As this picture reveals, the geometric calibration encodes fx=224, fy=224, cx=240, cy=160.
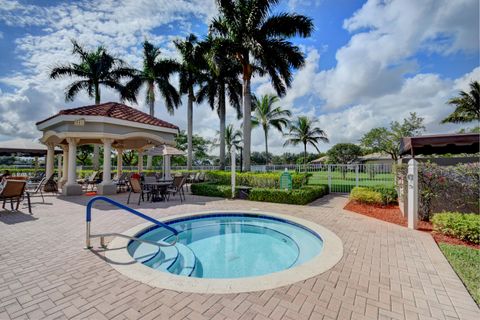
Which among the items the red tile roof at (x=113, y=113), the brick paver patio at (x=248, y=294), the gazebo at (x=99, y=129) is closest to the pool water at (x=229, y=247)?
the brick paver patio at (x=248, y=294)

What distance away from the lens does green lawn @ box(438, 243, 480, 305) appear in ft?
10.4

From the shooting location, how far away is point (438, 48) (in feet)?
30.8

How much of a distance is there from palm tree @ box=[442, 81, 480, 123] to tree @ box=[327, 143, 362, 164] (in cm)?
1806

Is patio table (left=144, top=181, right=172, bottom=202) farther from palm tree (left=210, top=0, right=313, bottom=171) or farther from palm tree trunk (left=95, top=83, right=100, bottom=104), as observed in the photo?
palm tree trunk (left=95, top=83, right=100, bottom=104)

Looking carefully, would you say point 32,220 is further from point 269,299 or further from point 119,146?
point 119,146

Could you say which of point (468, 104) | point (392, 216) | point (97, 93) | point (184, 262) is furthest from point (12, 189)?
point (468, 104)

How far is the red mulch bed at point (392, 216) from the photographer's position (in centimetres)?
522

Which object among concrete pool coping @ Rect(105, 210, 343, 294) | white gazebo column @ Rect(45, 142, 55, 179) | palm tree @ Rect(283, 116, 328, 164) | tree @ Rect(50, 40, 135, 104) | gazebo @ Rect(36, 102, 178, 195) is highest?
tree @ Rect(50, 40, 135, 104)

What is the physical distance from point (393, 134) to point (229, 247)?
29.2 metres

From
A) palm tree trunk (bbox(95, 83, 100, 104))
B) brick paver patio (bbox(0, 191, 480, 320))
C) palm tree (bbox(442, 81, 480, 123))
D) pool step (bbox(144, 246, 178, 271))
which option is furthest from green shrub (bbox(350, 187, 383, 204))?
palm tree (bbox(442, 81, 480, 123))

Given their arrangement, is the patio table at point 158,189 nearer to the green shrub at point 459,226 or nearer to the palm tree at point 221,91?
the palm tree at point 221,91

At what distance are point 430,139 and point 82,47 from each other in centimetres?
2737

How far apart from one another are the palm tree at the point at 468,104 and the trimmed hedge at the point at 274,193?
949 inches

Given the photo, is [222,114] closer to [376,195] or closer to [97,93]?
[97,93]
